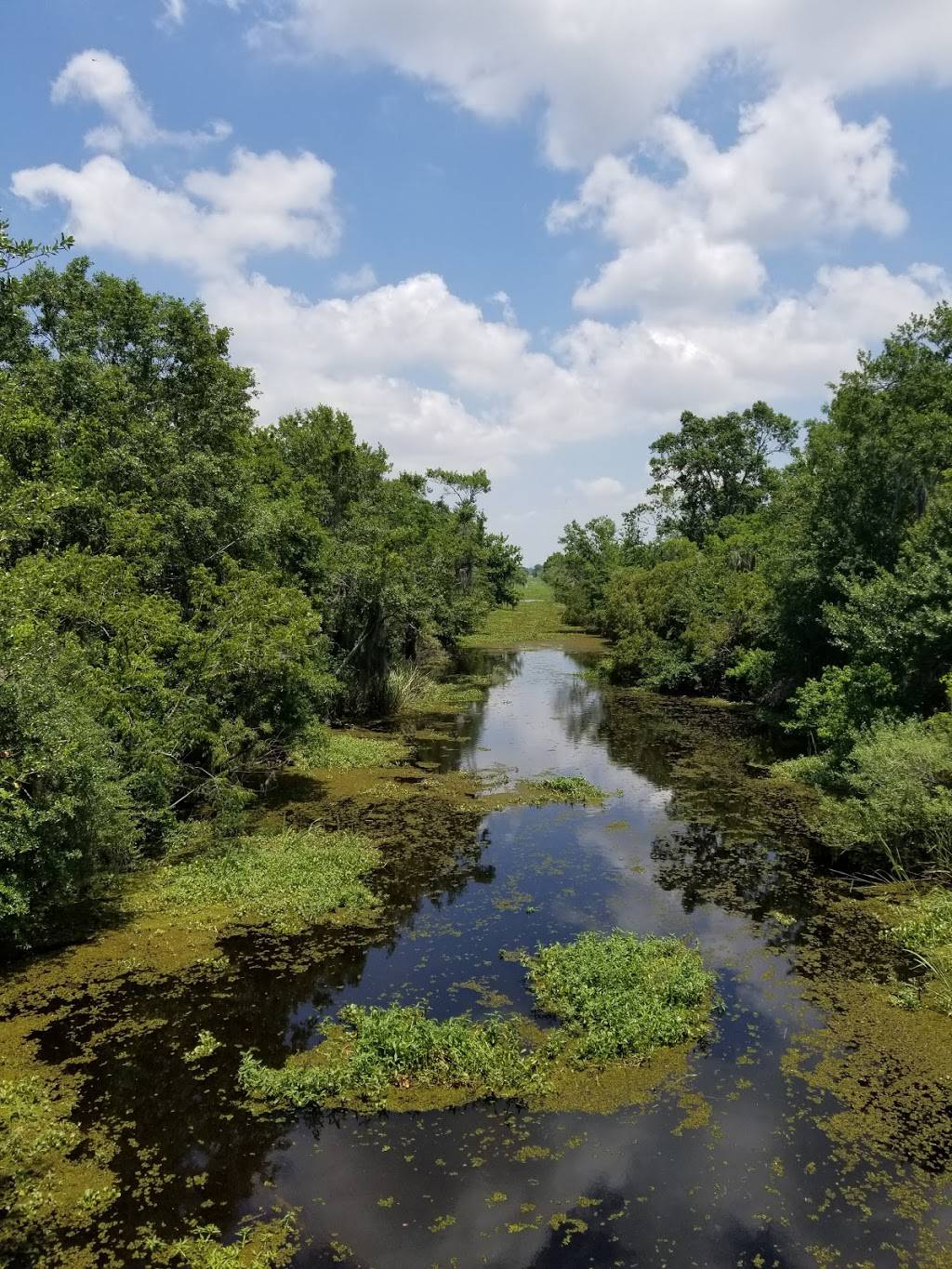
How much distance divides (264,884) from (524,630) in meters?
71.8

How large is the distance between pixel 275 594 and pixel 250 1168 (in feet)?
44.6

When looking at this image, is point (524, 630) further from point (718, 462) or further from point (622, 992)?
point (622, 992)

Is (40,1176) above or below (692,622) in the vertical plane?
below

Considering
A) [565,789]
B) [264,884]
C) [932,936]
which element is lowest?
[264,884]

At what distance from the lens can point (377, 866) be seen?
57.0ft

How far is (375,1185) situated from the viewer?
8.42m

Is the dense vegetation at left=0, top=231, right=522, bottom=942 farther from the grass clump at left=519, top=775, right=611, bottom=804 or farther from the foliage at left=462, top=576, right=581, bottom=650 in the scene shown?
the foliage at left=462, top=576, right=581, bottom=650

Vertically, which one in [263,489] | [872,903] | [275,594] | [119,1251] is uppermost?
[263,489]

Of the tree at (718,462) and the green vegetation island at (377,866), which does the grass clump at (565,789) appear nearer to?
the green vegetation island at (377,866)

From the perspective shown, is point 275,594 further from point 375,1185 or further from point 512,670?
point 512,670

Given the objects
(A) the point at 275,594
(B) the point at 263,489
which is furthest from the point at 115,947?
(B) the point at 263,489

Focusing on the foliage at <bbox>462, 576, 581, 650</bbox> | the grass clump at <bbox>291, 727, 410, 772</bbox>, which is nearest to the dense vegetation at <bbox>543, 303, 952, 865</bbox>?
the grass clump at <bbox>291, 727, 410, 772</bbox>

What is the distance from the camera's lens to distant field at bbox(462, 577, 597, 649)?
75.4 meters

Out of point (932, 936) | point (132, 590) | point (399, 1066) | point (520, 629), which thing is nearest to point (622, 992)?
point (399, 1066)
